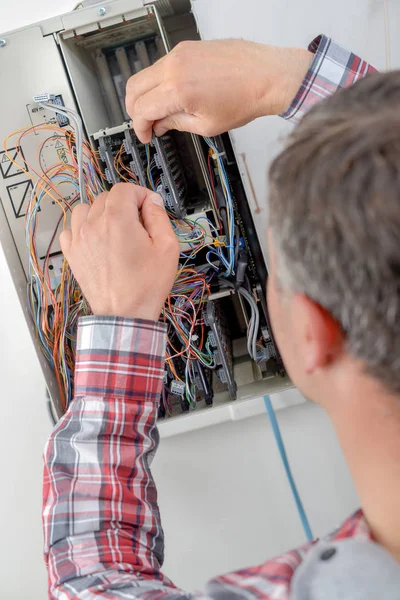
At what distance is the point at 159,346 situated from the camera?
0.76 metres

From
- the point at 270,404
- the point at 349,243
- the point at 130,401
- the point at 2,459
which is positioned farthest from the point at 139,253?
the point at 2,459

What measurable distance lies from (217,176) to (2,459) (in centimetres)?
98

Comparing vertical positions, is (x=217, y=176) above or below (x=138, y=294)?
above

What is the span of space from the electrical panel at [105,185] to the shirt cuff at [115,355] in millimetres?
365

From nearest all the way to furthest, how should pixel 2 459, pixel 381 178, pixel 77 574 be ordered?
pixel 381 178 < pixel 77 574 < pixel 2 459

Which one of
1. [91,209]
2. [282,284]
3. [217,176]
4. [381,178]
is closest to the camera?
[381,178]

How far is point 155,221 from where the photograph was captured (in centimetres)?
78

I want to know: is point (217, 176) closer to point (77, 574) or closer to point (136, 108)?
point (136, 108)

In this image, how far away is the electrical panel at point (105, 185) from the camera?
1.05m

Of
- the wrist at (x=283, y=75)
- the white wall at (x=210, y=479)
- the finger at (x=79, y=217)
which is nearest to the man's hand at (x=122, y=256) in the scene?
the finger at (x=79, y=217)

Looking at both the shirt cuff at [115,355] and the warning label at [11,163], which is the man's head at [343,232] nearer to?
the shirt cuff at [115,355]

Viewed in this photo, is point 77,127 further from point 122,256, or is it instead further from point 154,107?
point 122,256

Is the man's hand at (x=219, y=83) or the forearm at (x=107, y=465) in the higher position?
the man's hand at (x=219, y=83)

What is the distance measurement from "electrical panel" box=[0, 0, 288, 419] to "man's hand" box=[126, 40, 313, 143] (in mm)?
181
